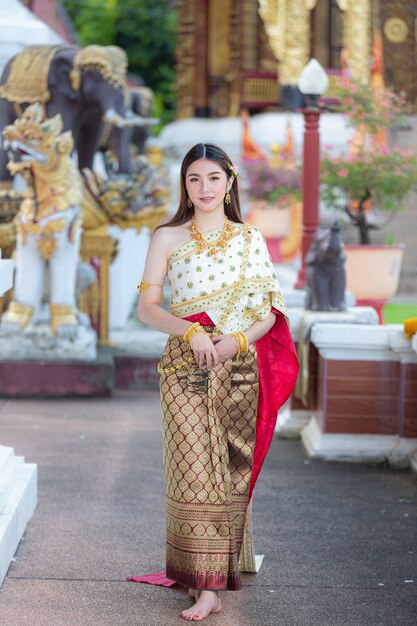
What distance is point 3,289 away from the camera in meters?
4.28

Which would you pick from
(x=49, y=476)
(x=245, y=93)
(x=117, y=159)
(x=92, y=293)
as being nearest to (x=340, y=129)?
(x=245, y=93)

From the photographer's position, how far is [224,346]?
12.3ft

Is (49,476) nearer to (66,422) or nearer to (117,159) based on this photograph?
(66,422)

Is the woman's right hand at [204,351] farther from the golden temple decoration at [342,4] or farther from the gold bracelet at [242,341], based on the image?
the golden temple decoration at [342,4]

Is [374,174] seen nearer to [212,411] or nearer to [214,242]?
[214,242]

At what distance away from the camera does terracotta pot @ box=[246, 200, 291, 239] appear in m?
14.6

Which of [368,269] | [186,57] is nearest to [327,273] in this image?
[368,269]

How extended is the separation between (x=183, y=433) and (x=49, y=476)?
1994 millimetres

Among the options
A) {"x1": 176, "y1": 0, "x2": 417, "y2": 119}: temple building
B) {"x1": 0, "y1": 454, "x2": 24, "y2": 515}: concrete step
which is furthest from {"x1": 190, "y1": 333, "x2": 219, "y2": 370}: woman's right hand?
{"x1": 176, "y1": 0, "x2": 417, "y2": 119}: temple building

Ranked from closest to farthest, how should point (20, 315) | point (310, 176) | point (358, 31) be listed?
point (310, 176)
point (20, 315)
point (358, 31)

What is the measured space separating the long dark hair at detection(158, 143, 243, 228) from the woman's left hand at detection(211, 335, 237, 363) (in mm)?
408

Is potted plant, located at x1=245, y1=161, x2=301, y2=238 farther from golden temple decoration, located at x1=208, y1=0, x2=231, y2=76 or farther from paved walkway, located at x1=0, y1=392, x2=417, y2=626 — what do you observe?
paved walkway, located at x1=0, y1=392, x2=417, y2=626

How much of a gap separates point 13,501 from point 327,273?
2632 millimetres

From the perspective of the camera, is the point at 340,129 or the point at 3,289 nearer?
the point at 3,289
